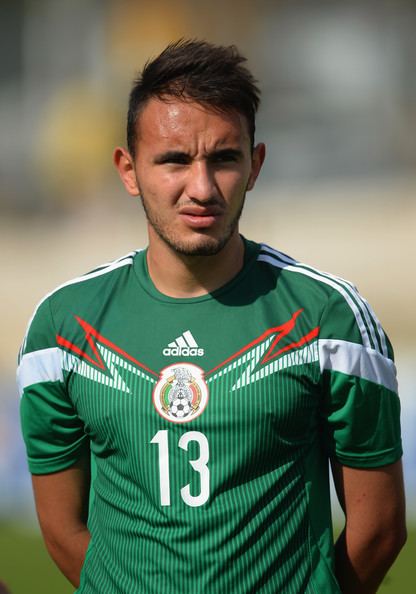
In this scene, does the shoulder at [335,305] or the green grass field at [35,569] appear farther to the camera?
the green grass field at [35,569]

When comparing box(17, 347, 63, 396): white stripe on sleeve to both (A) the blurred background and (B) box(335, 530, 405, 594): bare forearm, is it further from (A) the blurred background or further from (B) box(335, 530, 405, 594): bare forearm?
(A) the blurred background

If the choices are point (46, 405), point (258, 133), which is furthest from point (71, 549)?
point (258, 133)

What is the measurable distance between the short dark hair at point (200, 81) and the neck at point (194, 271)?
29cm

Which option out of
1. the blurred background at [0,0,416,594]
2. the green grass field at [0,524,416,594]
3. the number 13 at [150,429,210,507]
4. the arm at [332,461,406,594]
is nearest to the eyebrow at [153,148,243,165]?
the number 13 at [150,429,210,507]

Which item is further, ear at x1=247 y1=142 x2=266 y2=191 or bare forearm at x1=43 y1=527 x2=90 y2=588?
bare forearm at x1=43 y1=527 x2=90 y2=588

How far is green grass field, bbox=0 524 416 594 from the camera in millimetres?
6449

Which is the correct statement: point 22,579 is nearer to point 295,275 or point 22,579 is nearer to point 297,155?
point 295,275

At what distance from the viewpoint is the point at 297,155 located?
15.4m

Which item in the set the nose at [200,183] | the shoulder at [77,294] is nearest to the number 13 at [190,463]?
the shoulder at [77,294]

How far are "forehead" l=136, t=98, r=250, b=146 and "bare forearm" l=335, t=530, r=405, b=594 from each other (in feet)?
3.55

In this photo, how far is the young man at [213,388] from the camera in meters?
2.67

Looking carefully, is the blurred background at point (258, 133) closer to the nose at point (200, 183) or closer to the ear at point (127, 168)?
the ear at point (127, 168)

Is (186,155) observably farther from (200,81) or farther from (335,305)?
(335,305)

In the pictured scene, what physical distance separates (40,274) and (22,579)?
27.6ft
